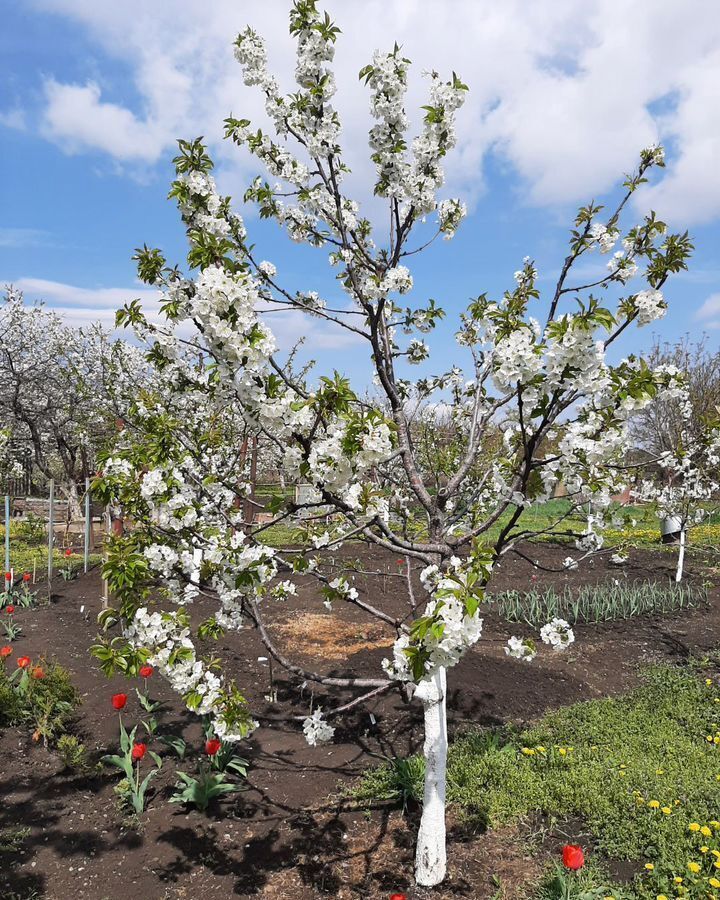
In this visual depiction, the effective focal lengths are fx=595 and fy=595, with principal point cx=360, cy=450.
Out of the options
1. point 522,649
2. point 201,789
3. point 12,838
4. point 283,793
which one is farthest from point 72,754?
point 522,649

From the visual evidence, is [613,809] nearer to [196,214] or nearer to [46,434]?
[196,214]

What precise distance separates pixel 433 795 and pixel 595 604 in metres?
5.39

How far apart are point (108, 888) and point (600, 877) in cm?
256

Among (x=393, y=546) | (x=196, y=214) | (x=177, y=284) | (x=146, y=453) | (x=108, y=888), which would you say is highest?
(x=196, y=214)

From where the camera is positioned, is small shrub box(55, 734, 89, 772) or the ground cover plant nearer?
small shrub box(55, 734, 89, 772)

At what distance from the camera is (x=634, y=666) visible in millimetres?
6250

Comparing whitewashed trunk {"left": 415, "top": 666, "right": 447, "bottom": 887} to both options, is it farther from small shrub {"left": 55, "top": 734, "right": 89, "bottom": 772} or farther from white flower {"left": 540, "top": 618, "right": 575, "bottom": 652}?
small shrub {"left": 55, "top": 734, "right": 89, "bottom": 772}

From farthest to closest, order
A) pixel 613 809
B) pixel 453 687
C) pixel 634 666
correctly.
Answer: pixel 634 666 < pixel 453 687 < pixel 613 809

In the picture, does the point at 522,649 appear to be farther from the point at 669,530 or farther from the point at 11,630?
the point at 669,530

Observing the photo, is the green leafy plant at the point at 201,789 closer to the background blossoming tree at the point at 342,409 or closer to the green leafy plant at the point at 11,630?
the background blossoming tree at the point at 342,409

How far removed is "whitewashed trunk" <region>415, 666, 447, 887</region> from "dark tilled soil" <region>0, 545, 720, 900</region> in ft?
0.38

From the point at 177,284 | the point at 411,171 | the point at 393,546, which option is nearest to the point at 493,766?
the point at 393,546

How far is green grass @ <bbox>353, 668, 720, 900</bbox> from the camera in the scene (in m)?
3.25

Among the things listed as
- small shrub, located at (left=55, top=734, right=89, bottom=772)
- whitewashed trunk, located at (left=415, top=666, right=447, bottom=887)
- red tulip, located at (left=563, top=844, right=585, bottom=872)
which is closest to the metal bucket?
whitewashed trunk, located at (left=415, top=666, right=447, bottom=887)
